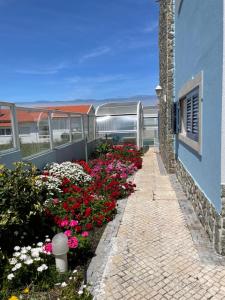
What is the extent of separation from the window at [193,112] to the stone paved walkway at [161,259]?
1.57 meters

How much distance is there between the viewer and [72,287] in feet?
10.2

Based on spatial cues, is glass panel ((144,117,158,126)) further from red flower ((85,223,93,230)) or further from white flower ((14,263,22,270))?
white flower ((14,263,22,270))

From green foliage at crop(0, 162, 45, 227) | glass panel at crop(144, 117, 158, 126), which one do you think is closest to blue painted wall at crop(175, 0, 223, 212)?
green foliage at crop(0, 162, 45, 227)

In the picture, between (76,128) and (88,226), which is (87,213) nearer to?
(88,226)

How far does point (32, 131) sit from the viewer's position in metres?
7.77

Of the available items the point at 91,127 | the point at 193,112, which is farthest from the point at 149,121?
the point at 193,112

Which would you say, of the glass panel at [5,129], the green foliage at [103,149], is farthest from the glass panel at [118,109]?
the glass panel at [5,129]

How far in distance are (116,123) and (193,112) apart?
11.7m

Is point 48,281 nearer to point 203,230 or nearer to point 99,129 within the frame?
point 203,230

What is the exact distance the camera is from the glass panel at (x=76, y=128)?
12398mm

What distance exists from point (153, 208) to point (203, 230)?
5.02ft

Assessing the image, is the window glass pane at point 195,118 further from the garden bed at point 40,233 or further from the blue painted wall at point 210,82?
the garden bed at point 40,233

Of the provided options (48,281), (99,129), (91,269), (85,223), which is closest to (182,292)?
(91,269)

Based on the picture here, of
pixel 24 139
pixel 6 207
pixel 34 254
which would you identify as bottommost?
pixel 34 254
